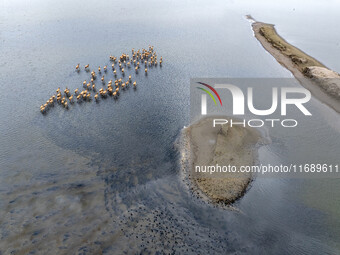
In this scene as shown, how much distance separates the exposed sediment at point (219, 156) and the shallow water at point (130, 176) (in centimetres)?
148

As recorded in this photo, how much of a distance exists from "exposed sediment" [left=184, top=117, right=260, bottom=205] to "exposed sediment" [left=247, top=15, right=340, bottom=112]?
74.6ft

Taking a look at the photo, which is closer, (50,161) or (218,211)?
(218,211)

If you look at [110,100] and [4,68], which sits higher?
[4,68]

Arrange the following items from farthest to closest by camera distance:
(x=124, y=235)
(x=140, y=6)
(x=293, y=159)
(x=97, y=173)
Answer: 1. (x=140, y=6)
2. (x=293, y=159)
3. (x=97, y=173)
4. (x=124, y=235)

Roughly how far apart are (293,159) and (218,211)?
14.5m

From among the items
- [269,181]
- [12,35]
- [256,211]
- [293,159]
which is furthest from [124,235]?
[12,35]

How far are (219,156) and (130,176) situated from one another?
1199 centimetres

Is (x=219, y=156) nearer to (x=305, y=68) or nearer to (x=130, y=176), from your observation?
(x=130, y=176)

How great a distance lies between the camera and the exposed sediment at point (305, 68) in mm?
49781

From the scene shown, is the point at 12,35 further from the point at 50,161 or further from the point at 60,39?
the point at 50,161

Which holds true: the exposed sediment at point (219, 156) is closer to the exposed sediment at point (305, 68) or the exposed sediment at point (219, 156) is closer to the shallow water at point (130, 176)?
the shallow water at point (130, 176)

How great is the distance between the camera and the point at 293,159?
33875 millimetres

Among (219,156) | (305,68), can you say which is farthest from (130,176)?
(305,68)

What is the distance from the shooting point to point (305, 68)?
5922 centimetres
